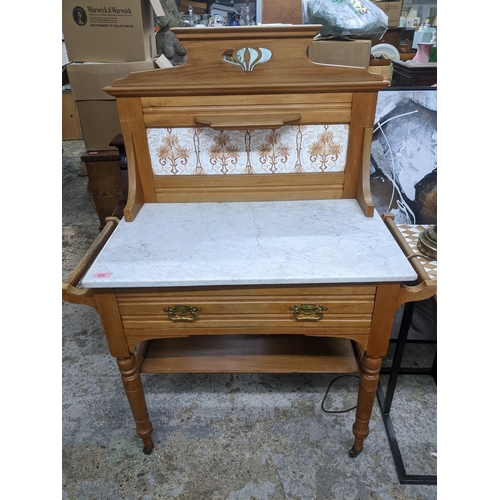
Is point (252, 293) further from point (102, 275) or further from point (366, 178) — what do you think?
point (366, 178)

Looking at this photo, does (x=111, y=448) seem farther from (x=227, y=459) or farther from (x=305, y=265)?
(x=305, y=265)

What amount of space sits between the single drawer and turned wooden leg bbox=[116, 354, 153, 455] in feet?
0.51

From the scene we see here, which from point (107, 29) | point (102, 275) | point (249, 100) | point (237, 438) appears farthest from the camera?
point (107, 29)

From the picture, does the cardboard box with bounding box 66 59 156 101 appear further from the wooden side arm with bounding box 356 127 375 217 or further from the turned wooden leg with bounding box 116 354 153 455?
the turned wooden leg with bounding box 116 354 153 455

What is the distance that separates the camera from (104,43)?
2238 millimetres

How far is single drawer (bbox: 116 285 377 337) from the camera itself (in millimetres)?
1122

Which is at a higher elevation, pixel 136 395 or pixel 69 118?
pixel 69 118

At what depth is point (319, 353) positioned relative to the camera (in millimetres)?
1472

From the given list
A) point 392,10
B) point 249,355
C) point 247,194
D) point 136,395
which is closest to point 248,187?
point 247,194

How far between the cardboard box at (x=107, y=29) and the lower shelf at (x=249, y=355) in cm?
168

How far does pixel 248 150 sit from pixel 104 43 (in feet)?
4.65

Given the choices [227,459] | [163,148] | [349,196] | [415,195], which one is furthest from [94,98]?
[227,459]

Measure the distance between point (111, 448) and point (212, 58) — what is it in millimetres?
1508

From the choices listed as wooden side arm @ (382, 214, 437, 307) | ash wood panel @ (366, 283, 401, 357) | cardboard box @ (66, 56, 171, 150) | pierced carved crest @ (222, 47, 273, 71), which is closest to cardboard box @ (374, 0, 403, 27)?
cardboard box @ (66, 56, 171, 150)
